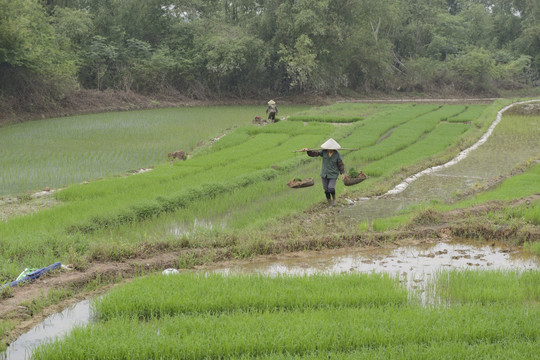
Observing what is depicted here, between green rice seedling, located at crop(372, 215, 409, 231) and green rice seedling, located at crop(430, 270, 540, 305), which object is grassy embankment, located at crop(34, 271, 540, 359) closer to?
green rice seedling, located at crop(430, 270, 540, 305)

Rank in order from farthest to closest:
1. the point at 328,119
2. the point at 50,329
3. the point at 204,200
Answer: the point at 328,119 < the point at 204,200 < the point at 50,329

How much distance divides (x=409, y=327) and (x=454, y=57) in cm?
4292

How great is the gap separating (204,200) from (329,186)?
2.29 meters

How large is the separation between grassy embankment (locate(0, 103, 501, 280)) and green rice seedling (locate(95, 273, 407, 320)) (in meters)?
1.44

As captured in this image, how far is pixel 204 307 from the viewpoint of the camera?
17.1 feet

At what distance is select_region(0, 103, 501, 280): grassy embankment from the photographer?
716cm

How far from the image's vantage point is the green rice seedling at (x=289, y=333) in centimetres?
434

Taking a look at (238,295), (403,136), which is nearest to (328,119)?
(403,136)

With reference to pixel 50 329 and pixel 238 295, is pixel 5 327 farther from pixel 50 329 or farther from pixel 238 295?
pixel 238 295

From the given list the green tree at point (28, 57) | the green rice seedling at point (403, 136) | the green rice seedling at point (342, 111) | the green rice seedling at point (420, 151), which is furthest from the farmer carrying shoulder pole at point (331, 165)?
the green tree at point (28, 57)

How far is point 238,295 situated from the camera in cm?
538

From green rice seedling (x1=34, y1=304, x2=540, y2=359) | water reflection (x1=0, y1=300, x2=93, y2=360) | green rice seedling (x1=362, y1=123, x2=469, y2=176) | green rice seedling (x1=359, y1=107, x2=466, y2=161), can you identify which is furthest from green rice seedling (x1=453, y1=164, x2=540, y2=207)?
water reflection (x1=0, y1=300, x2=93, y2=360)

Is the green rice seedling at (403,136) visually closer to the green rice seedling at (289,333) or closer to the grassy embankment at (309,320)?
the grassy embankment at (309,320)

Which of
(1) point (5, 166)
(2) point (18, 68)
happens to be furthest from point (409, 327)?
(2) point (18, 68)
